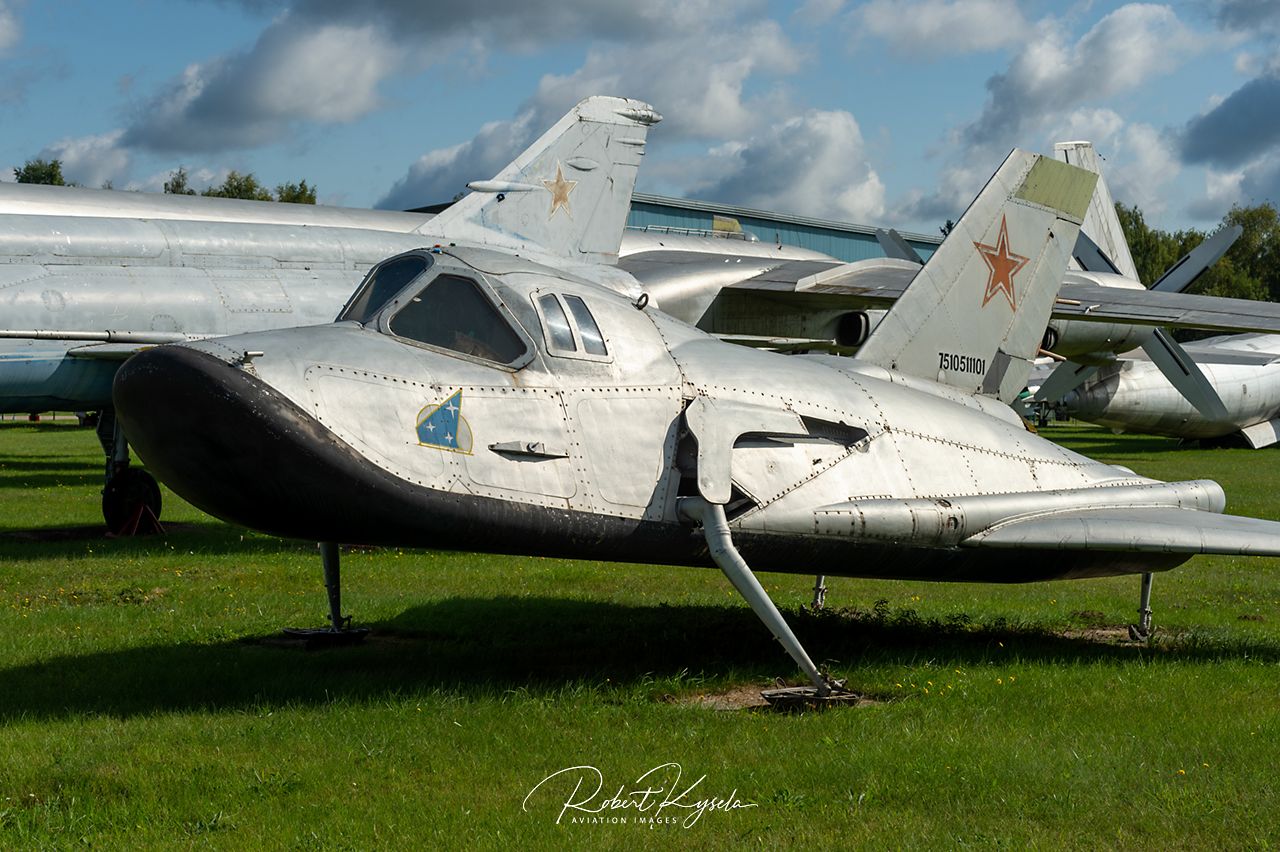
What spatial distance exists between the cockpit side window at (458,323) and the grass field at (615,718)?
6.61ft

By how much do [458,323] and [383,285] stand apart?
2.15 feet

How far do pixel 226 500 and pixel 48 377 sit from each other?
1060 centimetres

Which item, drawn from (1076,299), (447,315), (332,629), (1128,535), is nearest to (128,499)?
(332,629)

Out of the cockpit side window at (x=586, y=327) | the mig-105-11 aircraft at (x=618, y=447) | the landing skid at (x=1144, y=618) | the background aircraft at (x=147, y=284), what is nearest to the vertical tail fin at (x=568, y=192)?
the background aircraft at (x=147, y=284)

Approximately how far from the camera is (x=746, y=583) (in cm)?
726

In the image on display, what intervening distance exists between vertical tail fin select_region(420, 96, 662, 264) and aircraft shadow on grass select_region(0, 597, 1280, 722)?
9.96 m

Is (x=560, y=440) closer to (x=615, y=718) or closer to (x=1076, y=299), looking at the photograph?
(x=615, y=718)

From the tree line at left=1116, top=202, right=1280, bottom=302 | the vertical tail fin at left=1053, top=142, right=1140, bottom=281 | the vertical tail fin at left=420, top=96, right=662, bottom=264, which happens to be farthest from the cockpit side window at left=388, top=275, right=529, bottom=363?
the tree line at left=1116, top=202, right=1280, bottom=302

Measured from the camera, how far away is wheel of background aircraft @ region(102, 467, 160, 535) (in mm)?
17109

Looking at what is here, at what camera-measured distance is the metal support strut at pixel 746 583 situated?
7.29 metres

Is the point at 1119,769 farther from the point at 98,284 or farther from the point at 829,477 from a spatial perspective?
the point at 98,284

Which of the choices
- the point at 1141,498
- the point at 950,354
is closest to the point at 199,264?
the point at 950,354

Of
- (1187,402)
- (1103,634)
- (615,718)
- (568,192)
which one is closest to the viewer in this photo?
(615,718)

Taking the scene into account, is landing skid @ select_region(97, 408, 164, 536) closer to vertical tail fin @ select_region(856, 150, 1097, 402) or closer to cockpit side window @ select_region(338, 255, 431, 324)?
cockpit side window @ select_region(338, 255, 431, 324)
